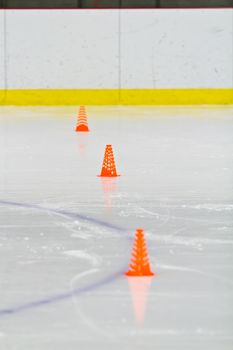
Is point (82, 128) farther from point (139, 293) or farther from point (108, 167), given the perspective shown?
point (139, 293)

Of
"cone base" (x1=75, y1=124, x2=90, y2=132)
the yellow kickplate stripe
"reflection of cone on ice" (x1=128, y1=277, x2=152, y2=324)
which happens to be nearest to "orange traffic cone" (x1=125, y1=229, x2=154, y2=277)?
"reflection of cone on ice" (x1=128, y1=277, x2=152, y2=324)

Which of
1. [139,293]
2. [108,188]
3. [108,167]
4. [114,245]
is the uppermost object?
[108,167]

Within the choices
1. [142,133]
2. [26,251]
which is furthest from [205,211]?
[142,133]

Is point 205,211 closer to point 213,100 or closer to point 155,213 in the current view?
point 155,213

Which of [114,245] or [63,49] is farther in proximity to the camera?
[63,49]

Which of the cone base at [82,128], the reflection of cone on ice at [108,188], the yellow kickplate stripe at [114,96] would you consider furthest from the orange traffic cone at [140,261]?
the yellow kickplate stripe at [114,96]

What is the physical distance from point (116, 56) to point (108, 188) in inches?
525

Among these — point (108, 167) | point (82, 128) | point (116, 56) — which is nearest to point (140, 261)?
point (108, 167)

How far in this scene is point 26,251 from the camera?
7.19 m

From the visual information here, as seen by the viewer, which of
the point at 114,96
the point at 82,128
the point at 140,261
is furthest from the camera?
the point at 114,96

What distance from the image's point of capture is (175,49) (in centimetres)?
2378

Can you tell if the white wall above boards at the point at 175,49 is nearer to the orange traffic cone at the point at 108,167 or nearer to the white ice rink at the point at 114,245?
the white ice rink at the point at 114,245

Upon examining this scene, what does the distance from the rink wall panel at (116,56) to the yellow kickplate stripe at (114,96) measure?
22mm

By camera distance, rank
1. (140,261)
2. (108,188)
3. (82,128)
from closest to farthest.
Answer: (140,261)
(108,188)
(82,128)
